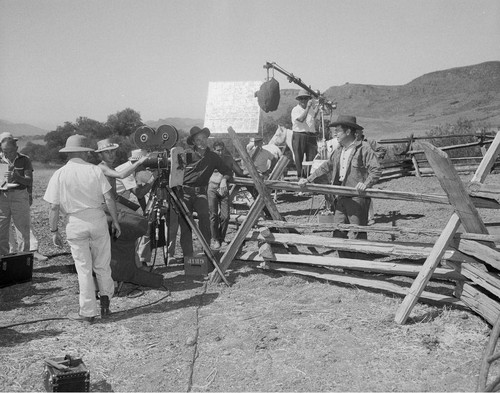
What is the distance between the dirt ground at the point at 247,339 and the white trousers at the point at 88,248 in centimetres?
30

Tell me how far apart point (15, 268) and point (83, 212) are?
7.56 ft

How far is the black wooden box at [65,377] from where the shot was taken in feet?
12.6

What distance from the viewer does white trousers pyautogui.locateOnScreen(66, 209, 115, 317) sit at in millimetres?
5359

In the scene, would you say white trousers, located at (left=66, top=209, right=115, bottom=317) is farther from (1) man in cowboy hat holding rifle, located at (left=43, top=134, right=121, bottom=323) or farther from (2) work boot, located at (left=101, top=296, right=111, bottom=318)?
(2) work boot, located at (left=101, top=296, right=111, bottom=318)

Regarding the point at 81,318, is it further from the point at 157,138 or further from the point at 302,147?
the point at 302,147

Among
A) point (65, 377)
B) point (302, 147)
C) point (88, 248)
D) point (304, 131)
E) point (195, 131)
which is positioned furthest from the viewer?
point (302, 147)

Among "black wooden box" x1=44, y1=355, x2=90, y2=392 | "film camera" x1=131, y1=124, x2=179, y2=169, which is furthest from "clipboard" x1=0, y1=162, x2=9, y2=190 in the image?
"black wooden box" x1=44, y1=355, x2=90, y2=392

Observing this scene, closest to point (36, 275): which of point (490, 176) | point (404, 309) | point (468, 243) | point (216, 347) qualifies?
point (216, 347)

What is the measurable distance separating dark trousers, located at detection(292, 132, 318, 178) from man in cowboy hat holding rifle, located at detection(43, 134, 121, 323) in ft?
25.8

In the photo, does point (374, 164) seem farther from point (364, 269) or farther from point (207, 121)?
point (207, 121)

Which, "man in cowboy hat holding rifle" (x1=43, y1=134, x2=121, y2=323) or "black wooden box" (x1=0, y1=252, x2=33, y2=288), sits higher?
"man in cowboy hat holding rifle" (x1=43, y1=134, x2=121, y2=323)

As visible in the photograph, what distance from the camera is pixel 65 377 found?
3.85 meters

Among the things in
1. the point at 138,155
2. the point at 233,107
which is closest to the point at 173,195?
the point at 138,155

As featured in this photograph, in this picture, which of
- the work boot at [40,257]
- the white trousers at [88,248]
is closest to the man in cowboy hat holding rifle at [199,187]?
the white trousers at [88,248]
